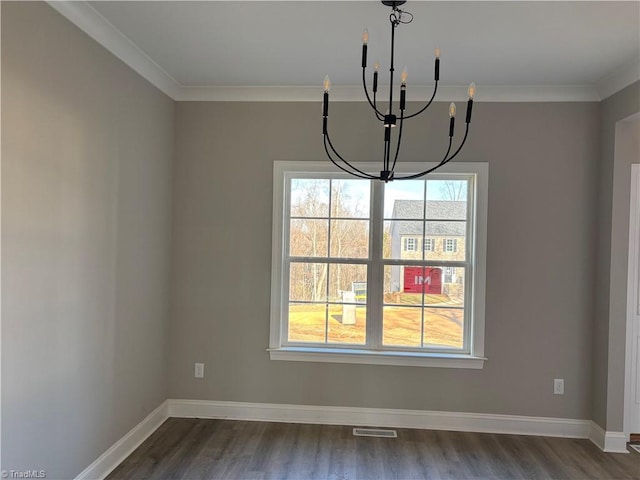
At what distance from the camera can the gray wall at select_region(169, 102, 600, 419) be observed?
3.16m

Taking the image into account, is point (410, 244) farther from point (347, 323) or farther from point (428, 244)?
point (347, 323)

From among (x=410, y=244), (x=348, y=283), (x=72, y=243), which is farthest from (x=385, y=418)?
(x=72, y=243)

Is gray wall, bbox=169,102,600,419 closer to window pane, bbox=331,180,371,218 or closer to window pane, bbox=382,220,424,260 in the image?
window pane, bbox=331,180,371,218

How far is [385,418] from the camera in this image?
3.27 m

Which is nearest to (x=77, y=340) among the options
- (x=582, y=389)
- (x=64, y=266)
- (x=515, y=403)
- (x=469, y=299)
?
(x=64, y=266)

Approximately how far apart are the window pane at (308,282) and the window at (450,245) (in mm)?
1002

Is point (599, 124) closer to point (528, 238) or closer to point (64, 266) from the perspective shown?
point (528, 238)

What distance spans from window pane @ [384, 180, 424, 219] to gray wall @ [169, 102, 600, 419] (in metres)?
0.23

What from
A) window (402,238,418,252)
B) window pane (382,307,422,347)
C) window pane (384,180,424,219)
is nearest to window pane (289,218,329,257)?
window pane (384,180,424,219)

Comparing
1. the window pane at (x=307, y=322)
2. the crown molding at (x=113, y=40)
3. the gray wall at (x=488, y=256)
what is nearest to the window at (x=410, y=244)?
the gray wall at (x=488, y=256)

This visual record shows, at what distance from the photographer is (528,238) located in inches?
125

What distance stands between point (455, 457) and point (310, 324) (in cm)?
142

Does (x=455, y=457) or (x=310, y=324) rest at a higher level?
(x=310, y=324)

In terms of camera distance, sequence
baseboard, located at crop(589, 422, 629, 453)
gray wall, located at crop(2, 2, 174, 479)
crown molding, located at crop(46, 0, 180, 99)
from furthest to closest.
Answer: baseboard, located at crop(589, 422, 629, 453) < crown molding, located at crop(46, 0, 180, 99) < gray wall, located at crop(2, 2, 174, 479)
